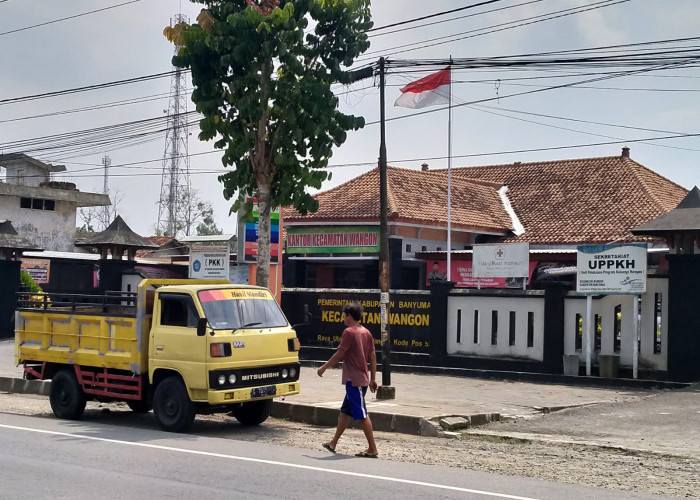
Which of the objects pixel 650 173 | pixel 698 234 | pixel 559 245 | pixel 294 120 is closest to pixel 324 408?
pixel 294 120

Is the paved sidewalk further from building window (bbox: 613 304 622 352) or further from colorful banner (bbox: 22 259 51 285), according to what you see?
colorful banner (bbox: 22 259 51 285)

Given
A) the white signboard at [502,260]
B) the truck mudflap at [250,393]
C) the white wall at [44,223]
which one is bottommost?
the truck mudflap at [250,393]

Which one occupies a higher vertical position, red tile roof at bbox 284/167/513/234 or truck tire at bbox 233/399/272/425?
red tile roof at bbox 284/167/513/234

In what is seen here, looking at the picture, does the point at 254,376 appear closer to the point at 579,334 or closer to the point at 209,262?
the point at 579,334

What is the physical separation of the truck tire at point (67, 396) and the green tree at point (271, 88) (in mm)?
3914

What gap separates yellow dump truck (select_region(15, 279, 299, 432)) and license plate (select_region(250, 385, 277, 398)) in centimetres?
2

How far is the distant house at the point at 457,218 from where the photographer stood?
33938 millimetres

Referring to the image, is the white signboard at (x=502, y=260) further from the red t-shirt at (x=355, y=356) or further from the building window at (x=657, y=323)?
the red t-shirt at (x=355, y=356)

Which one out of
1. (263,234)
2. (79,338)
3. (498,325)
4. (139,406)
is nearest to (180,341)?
(79,338)

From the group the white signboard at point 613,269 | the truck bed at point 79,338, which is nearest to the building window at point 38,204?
the truck bed at point 79,338

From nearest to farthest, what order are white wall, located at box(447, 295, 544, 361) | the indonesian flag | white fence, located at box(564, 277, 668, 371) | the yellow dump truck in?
the yellow dump truck
white fence, located at box(564, 277, 668, 371)
white wall, located at box(447, 295, 544, 361)
the indonesian flag

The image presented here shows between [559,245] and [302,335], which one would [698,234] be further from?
[559,245]

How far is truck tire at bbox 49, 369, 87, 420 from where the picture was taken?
1394 centimetres

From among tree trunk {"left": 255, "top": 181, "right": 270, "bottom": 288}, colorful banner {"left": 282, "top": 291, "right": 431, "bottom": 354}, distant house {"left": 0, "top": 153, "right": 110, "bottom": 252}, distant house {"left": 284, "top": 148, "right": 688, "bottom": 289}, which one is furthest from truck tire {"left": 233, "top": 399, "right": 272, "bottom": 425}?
distant house {"left": 0, "top": 153, "right": 110, "bottom": 252}
